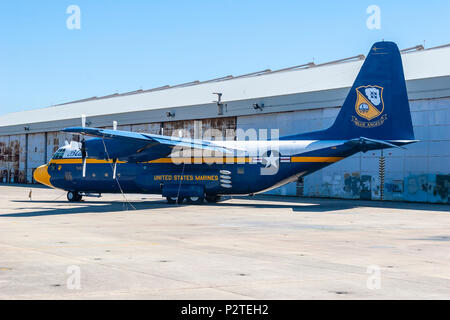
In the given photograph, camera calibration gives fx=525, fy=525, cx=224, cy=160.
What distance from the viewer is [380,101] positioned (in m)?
28.9

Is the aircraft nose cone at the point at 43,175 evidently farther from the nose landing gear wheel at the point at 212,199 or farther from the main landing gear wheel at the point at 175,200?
the nose landing gear wheel at the point at 212,199

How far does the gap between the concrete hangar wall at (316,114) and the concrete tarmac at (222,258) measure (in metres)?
15.6

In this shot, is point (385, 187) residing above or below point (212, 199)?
above

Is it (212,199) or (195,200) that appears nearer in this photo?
(195,200)

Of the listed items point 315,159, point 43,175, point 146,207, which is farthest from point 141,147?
point 315,159

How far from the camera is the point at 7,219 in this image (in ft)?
70.7

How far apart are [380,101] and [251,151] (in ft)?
25.3

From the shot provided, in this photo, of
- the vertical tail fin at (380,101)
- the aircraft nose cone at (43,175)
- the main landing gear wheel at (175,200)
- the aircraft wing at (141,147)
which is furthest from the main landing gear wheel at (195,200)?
the aircraft nose cone at (43,175)

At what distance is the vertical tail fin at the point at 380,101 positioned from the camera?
2866cm

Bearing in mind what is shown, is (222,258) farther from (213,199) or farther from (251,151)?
(213,199)

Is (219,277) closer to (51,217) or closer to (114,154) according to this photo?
(51,217)

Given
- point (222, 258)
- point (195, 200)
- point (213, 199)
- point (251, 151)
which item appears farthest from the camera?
point (213, 199)
